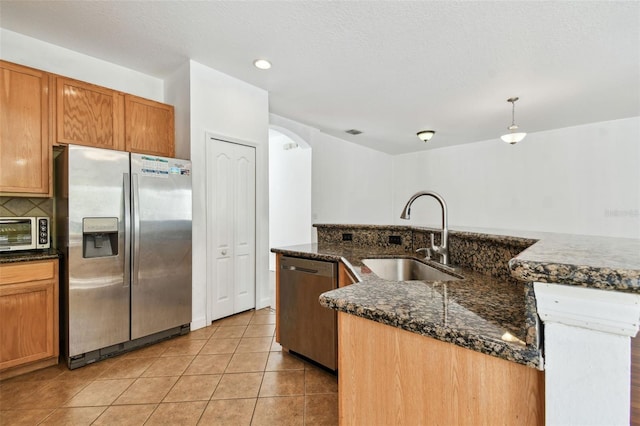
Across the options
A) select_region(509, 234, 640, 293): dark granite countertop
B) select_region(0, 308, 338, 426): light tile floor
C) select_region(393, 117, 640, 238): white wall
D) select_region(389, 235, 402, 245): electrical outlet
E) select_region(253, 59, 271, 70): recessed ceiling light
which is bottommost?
select_region(0, 308, 338, 426): light tile floor

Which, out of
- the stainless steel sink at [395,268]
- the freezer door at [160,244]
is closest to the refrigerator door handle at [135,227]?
the freezer door at [160,244]

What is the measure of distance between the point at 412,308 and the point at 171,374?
1967 mm

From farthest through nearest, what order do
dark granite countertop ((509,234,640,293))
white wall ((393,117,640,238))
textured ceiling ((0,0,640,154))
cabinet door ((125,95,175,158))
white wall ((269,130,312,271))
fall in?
1. white wall ((269,130,312,271))
2. white wall ((393,117,640,238))
3. cabinet door ((125,95,175,158))
4. textured ceiling ((0,0,640,154))
5. dark granite countertop ((509,234,640,293))

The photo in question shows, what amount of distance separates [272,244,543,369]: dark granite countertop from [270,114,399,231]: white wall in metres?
3.78

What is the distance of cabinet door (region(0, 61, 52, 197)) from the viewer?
6.96 ft

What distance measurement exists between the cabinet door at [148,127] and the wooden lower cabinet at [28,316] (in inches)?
49.3

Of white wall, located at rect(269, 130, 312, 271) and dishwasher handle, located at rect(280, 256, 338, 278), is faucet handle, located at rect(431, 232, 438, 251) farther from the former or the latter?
white wall, located at rect(269, 130, 312, 271)

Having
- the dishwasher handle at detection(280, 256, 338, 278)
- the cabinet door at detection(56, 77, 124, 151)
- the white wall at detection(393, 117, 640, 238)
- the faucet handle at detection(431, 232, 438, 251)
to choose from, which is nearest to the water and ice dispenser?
the cabinet door at detection(56, 77, 124, 151)

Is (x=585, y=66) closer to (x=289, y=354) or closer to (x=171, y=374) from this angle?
(x=289, y=354)

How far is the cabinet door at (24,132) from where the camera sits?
2.12m

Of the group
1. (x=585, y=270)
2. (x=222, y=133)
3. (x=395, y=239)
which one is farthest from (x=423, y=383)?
(x=222, y=133)

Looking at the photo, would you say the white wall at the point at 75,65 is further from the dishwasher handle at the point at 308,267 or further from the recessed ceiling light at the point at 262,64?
the dishwasher handle at the point at 308,267

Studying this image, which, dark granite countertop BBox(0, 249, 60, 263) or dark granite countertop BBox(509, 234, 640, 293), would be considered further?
dark granite countertop BBox(0, 249, 60, 263)

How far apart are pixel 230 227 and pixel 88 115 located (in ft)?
5.17
